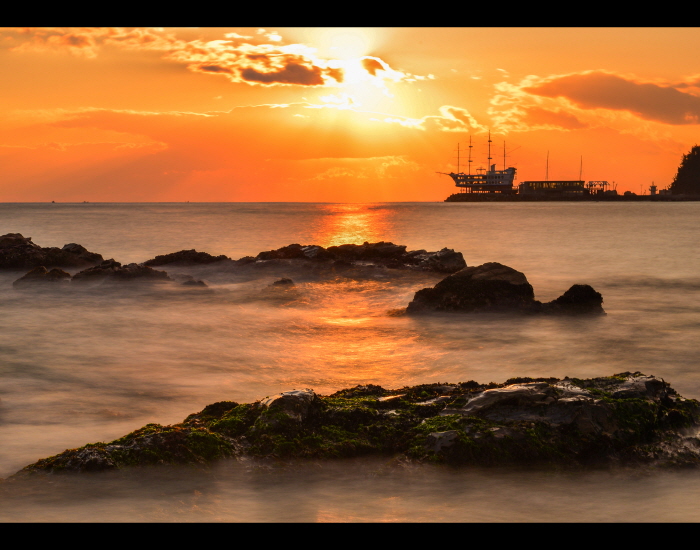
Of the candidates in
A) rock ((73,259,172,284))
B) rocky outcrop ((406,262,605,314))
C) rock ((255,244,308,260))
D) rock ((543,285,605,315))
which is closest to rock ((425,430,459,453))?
rocky outcrop ((406,262,605,314))

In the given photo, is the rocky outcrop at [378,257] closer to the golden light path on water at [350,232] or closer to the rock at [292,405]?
the rock at [292,405]

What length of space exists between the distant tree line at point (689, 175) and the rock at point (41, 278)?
171922 mm

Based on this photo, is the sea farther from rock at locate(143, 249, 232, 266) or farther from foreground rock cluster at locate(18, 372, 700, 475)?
rock at locate(143, 249, 232, 266)

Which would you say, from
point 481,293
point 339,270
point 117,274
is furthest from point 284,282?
point 481,293

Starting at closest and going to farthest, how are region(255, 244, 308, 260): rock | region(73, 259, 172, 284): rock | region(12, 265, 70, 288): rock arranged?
region(12, 265, 70, 288): rock < region(73, 259, 172, 284): rock < region(255, 244, 308, 260): rock

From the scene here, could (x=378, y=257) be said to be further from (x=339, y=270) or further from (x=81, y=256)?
(x=81, y=256)

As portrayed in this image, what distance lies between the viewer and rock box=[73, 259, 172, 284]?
19.4 metres

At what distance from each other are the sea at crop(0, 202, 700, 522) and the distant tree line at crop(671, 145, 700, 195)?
15466 cm

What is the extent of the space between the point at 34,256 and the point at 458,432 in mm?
21856

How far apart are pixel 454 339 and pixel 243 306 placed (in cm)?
696

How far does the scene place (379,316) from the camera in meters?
15.2

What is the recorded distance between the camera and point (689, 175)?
6393 inches

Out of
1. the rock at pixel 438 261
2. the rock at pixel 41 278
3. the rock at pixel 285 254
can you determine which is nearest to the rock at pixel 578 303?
the rock at pixel 438 261

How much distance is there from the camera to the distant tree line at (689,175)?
523 feet
